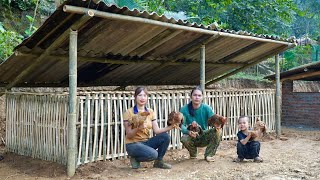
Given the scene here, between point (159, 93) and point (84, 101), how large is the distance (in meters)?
1.79

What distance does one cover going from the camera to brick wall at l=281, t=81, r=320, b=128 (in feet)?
37.7

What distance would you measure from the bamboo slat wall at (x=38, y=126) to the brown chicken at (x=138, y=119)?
3.89 ft

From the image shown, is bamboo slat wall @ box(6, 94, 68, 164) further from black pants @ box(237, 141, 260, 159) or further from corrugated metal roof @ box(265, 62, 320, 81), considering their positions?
corrugated metal roof @ box(265, 62, 320, 81)

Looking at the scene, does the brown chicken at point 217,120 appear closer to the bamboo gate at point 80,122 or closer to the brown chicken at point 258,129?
the brown chicken at point 258,129

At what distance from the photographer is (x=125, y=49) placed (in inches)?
272

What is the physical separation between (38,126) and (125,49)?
2202mm

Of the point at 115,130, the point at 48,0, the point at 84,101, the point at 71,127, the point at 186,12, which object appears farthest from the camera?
the point at 186,12

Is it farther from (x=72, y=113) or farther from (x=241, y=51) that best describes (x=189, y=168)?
(x=241, y=51)

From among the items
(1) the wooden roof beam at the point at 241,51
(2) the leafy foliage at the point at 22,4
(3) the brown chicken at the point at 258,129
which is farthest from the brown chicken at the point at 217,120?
→ (2) the leafy foliage at the point at 22,4

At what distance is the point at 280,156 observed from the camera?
21.7ft

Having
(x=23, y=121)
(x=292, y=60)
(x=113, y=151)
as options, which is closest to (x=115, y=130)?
(x=113, y=151)

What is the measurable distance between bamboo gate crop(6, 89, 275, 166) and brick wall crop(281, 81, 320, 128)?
19.7 feet

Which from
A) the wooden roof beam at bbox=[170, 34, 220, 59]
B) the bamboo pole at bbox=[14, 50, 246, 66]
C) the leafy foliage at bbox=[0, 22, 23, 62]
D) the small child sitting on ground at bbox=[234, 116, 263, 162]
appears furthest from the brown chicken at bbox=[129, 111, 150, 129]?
the leafy foliage at bbox=[0, 22, 23, 62]

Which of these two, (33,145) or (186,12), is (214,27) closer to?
(33,145)
